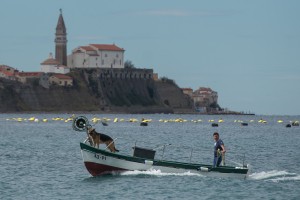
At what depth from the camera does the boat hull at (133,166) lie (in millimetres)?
50062

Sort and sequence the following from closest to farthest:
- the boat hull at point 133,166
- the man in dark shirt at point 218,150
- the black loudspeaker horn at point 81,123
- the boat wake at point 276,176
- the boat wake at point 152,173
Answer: the man in dark shirt at point 218,150, the boat hull at point 133,166, the boat wake at point 152,173, the black loudspeaker horn at point 81,123, the boat wake at point 276,176

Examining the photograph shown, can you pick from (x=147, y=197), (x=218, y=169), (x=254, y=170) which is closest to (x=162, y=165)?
(x=218, y=169)

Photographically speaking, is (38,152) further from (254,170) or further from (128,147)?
(254,170)

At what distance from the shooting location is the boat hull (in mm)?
50062

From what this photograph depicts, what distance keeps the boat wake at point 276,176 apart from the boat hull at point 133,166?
2182mm

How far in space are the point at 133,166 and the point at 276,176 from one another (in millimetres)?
8242

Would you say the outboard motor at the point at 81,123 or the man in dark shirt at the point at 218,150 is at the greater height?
the outboard motor at the point at 81,123

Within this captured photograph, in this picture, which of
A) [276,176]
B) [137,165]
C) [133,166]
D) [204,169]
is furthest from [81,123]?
[276,176]

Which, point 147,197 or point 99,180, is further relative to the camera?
point 99,180

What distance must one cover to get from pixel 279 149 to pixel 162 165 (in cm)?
3647

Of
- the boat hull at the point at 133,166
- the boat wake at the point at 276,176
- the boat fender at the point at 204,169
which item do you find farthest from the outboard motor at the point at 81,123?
the boat wake at the point at 276,176

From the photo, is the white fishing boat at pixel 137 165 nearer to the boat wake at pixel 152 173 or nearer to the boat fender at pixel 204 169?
the boat fender at pixel 204 169

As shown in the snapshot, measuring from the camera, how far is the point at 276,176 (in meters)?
53.8

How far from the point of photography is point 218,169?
5028 centimetres
